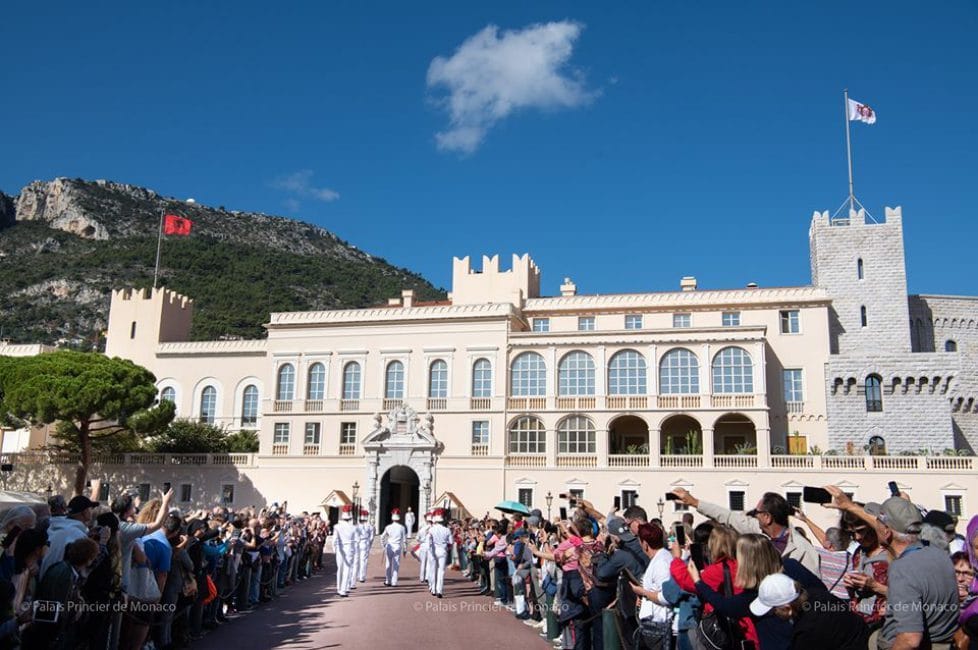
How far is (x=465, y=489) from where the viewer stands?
128ft

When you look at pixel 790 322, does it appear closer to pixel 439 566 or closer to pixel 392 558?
pixel 392 558

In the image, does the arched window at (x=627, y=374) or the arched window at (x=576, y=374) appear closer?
the arched window at (x=627, y=374)

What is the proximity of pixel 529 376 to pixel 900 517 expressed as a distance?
3389cm

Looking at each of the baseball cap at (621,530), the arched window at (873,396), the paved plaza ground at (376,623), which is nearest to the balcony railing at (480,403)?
the arched window at (873,396)

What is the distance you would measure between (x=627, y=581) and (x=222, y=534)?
7821mm

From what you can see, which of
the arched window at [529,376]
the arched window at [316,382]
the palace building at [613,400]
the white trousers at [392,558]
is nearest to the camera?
the white trousers at [392,558]

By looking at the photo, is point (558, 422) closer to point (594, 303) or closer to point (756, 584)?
point (594, 303)

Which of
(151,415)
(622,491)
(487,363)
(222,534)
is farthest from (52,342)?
(222,534)

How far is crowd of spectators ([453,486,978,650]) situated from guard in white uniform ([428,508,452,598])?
7025mm

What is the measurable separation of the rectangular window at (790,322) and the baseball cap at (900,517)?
36.4m

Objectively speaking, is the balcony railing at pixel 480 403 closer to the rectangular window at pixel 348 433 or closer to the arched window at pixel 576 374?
the arched window at pixel 576 374

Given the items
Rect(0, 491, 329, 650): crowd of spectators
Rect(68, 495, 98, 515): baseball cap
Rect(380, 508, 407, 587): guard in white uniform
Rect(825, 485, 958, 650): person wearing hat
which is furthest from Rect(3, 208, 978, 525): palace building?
Rect(825, 485, 958, 650): person wearing hat

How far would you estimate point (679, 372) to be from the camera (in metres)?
38.0

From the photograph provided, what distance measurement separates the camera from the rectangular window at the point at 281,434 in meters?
42.4
